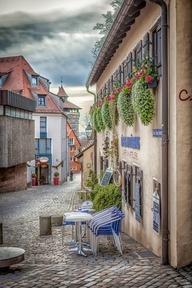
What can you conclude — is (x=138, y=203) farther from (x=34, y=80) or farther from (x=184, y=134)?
(x=34, y=80)

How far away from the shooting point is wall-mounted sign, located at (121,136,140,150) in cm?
1170

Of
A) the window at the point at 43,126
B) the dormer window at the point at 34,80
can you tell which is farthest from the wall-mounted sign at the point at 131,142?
the dormer window at the point at 34,80

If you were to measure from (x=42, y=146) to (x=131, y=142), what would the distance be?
132 ft

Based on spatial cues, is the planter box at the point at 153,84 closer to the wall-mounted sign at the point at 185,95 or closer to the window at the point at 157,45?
the window at the point at 157,45

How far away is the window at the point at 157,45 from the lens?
9.26 metres

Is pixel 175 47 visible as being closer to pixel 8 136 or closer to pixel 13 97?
pixel 8 136

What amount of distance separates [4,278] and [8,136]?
2262 cm

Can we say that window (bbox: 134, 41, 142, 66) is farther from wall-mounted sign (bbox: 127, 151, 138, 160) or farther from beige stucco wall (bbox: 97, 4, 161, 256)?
wall-mounted sign (bbox: 127, 151, 138, 160)

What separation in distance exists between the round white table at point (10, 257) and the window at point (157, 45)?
4.25m

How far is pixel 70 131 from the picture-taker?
65.4m

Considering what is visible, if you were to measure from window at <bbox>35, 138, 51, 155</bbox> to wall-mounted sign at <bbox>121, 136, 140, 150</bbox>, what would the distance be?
37865mm

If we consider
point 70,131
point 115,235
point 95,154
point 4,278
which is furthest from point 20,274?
point 70,131

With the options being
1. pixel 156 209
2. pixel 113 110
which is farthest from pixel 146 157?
pixel 113 110

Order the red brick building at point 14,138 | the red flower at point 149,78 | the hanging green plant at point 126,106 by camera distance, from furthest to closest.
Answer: the red brick building at point 14,138
the hanging green plant at point 126,106
the red flower at point 149,78
